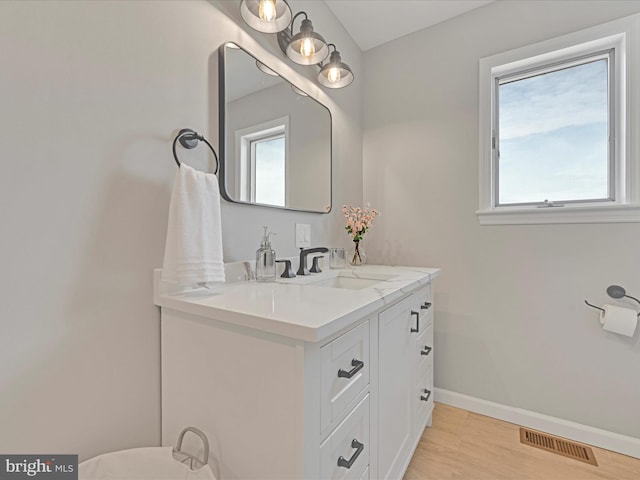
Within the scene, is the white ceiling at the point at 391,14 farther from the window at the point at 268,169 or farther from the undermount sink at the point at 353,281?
the undermount sink at the point at 353,281

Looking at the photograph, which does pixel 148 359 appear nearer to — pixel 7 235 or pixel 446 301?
pixel 7 235

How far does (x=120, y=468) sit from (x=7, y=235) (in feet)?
2.20

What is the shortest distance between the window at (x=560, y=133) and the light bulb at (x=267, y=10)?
1.35m

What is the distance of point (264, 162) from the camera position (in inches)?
53.7

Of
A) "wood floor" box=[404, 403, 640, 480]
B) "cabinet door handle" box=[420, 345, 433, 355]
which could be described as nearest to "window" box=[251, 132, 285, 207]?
"cabinet door handle" box=[420, 345, 433, 355]

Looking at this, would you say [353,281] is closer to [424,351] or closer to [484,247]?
[424,351]

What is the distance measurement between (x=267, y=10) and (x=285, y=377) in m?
1.38

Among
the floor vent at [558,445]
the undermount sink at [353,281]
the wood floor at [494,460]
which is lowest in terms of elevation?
the floor vent at [558,445]

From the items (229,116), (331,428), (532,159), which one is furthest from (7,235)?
(532,159)

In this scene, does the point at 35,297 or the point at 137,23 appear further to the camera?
the point at 137,23

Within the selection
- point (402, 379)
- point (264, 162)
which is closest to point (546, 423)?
point (402, 379)

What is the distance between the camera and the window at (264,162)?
1.26 metres

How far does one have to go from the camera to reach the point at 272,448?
697mm

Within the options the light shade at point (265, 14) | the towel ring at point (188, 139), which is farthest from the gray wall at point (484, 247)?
the towel ring at point (188, 139)
